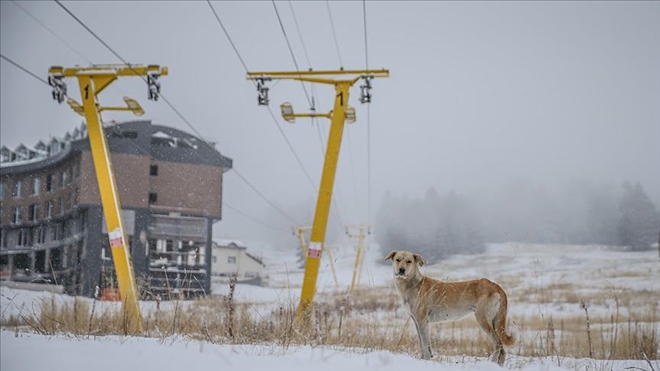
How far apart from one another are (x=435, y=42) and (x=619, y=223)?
11109 mm

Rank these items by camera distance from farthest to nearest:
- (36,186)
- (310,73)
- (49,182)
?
(36,186) < (49,182) < (310,73)

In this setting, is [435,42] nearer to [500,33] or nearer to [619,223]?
[500,33]

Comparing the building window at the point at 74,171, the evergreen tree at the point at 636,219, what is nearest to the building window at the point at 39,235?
the building window at the point at 74,171

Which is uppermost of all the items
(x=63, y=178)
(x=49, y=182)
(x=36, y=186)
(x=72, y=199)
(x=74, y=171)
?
(x=74, y=171)

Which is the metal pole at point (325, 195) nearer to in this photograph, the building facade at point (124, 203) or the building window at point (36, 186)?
the building facade at point (124, 203)

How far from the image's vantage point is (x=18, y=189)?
36.0m

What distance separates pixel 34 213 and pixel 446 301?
36.5m

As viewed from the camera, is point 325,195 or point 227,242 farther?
point 227,242

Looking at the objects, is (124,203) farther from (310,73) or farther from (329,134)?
(329,134)

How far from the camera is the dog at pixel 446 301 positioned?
5345 mm

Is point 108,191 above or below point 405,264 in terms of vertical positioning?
above

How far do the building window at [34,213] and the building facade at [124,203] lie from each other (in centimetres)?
7

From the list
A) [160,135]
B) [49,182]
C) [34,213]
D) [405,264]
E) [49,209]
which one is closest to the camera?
[405,264]

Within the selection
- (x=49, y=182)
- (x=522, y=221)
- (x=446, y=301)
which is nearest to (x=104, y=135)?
(x=446, y=301)
